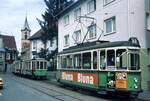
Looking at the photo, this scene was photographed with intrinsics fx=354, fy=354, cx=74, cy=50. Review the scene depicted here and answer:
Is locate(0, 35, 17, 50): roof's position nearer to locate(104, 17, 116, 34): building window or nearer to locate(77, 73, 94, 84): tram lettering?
locate(104, 17, 116, 34): building window

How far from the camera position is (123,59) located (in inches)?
744

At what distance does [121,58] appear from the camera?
19078mm

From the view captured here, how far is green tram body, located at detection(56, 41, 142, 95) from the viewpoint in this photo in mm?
18719

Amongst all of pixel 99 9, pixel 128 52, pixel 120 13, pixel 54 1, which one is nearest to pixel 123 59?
pixel 128 52

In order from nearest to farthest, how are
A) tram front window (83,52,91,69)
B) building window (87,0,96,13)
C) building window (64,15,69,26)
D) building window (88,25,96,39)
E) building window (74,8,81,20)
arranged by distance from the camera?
tram front window (83,52,91,69)
building window (88,25,96,39)
building window (87,0,96,13)
building window (74,8,81,20)
building window (64,15,69,26)

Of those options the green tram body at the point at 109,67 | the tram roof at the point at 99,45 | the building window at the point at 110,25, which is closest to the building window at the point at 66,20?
the building window at the point at 110,25

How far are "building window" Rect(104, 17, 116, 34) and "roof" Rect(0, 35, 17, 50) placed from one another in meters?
71.5

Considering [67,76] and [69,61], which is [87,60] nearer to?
[69,61]

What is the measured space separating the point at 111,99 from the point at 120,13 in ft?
30.6

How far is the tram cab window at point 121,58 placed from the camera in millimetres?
18875

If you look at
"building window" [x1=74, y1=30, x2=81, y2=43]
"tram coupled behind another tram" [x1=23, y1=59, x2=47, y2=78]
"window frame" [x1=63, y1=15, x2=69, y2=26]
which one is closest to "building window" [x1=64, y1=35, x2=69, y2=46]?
"window frame" [x1=63, y1=15, x2=69, y2=26]

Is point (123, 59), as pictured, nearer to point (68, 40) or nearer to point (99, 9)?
point (99, 9)

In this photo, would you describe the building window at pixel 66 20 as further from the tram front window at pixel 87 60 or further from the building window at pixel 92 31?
the tram front window at pixel 87 60

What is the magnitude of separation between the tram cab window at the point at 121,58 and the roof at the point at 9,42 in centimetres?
8174
